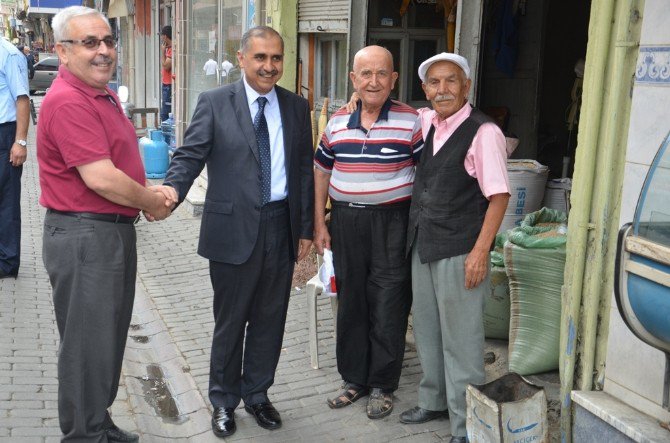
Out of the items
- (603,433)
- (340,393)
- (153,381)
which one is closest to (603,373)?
(603,433)

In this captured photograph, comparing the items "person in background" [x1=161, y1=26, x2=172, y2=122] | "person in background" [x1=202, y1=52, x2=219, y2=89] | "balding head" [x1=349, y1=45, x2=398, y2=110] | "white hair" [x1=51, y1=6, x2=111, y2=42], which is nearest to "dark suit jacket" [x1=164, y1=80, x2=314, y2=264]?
"balding head" [x1=349, y1=45, x2=398, y2=110]

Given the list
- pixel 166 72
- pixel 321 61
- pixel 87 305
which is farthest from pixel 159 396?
pixel 166 72

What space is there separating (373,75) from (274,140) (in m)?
0.60

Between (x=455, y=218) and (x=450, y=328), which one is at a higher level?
(x=455, y=218)

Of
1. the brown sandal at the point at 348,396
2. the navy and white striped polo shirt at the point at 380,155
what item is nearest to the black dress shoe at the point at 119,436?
the brown sandal at the point at 348,396

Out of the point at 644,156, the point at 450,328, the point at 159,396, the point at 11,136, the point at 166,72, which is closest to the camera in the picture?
the point at 644,156

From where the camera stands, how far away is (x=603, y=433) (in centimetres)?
328

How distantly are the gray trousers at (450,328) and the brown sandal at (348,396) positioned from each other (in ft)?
1.71

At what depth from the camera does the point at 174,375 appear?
4969 millimetres

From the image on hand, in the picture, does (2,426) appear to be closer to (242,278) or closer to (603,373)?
(242,278)

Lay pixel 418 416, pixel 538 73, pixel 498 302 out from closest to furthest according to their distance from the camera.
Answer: pixel 418 416 < pixel 498 302 < pixel 538 73

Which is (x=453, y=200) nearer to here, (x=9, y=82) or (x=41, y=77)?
(x=9, y=82)

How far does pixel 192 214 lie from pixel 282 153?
5567mm

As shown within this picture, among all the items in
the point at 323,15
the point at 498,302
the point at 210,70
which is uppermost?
the point at 323,15
